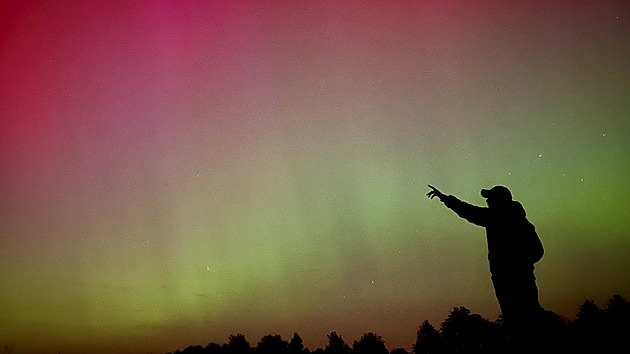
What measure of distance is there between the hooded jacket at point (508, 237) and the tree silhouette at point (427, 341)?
69490 millimetres

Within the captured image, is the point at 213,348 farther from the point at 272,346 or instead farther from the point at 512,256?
the point at 512,256

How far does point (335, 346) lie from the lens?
3743 inches

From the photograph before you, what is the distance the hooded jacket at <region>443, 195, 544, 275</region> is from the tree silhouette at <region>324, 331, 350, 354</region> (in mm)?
93211

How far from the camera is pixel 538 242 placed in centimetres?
673

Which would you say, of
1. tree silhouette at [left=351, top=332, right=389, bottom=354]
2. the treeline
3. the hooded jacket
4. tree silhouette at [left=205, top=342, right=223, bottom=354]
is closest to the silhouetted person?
the hooded jacket

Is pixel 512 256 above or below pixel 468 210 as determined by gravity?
below

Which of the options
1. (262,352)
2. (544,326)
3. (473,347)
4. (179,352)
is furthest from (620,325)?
(179,352)

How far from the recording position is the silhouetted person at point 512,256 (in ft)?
21.7

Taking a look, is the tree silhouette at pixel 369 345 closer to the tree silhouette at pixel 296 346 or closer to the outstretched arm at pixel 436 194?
the tree silhouette at pixel 296 346

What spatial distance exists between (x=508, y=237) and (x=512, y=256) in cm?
29

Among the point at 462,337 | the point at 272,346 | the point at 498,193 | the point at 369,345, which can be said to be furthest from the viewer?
the point at 272,346

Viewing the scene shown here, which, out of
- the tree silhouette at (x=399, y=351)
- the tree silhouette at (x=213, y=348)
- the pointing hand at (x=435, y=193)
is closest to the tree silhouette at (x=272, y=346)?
the tree silhouette at (x=213, y=348)

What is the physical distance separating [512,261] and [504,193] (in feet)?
3.38

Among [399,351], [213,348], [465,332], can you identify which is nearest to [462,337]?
[465,332]
